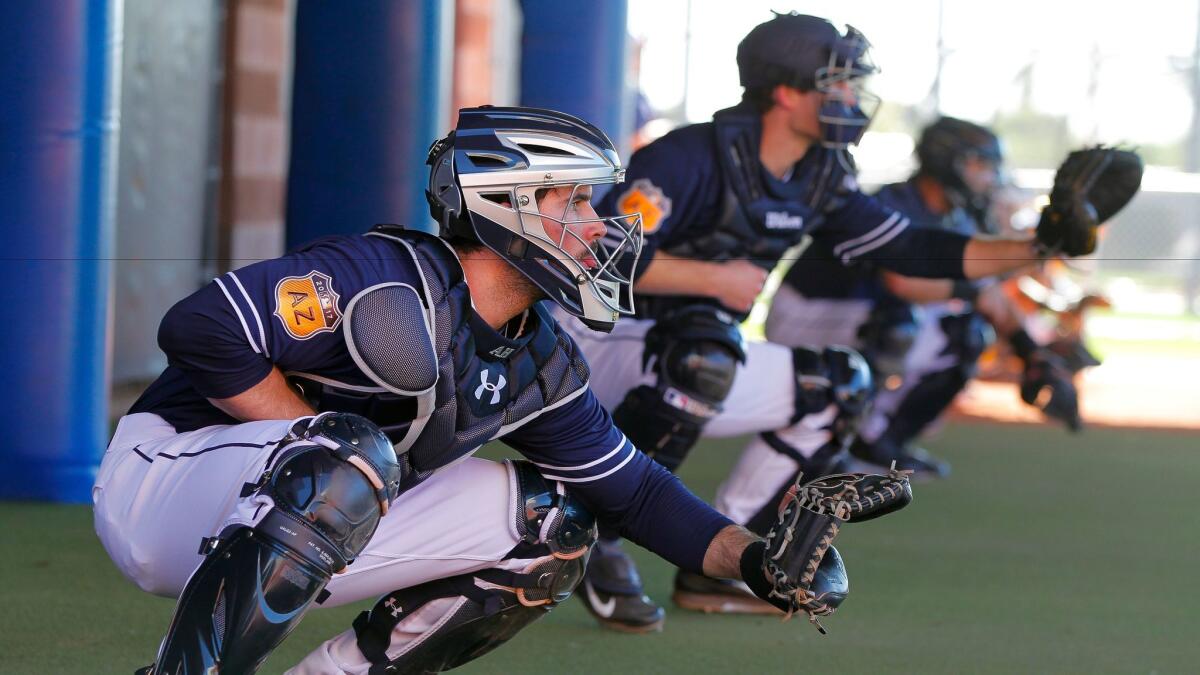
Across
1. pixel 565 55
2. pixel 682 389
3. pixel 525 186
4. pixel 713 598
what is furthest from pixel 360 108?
pixel 525 186

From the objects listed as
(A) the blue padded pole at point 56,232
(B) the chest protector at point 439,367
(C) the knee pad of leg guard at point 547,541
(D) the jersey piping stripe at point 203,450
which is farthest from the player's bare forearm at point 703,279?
(A) the blue padded pole at point 56,232

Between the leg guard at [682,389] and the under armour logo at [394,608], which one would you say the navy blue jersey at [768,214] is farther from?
the under armour logo at [394,608]

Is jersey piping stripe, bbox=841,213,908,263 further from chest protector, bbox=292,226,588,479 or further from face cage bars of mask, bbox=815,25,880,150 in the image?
chest protector, bbox=292,226,588,479

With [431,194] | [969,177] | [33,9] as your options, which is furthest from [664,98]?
[431,194]

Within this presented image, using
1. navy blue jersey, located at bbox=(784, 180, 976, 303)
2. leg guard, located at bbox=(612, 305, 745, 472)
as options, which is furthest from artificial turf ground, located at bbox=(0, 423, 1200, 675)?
navy blue jersey, located at bbox=(784, 180, 976, 303)

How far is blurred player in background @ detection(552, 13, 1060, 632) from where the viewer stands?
4.48m

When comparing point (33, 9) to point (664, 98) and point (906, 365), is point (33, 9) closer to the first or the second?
point (906, 365)

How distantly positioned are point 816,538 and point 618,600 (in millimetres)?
1512

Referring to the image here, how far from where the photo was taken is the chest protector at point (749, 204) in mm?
4762

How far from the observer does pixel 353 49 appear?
759cm

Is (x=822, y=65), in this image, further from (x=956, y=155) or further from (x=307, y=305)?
(x=956, y=155)

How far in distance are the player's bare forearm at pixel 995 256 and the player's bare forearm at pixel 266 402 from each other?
7.65ft

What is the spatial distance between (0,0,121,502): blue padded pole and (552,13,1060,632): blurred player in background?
70.5 inches

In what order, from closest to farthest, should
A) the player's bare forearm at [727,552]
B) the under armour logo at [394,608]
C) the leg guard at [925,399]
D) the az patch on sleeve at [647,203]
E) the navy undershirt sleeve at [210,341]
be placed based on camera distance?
1. the navy undershirt sleeve at [210,341]
2. the player's bare forearm at [727,552]
3. the under armour logo at [394,608]
4. the az patch on sleeve at [647,203]
5. the leg guard at [925,399]
